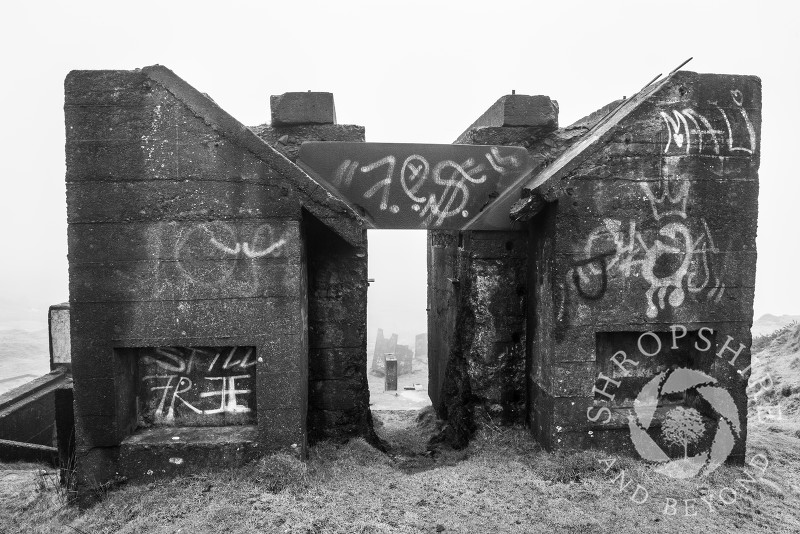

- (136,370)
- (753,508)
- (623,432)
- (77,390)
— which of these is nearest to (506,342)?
(623,432)

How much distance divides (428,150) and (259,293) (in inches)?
86.9

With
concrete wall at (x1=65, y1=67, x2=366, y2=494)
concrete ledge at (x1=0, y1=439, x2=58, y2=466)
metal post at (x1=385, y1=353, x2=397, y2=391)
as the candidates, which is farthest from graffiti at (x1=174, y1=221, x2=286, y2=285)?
metal post at (x1=385, y1=353, x2=397, y2=391)

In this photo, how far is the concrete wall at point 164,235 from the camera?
4.50 meters

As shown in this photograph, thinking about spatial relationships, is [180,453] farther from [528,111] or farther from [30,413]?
[30,413]

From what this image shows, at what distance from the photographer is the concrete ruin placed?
4531 millimetres

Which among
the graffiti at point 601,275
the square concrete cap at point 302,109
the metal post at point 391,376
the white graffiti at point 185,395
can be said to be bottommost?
A: the metal post at point 391,376

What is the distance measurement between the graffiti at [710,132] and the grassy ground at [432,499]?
295cm

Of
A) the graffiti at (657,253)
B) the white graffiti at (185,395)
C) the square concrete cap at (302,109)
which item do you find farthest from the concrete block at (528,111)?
the white graffiti at (185,395)

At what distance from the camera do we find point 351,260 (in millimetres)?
5539

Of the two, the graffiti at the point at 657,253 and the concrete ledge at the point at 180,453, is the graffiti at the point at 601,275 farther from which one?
the concrete ledge at the point at 180,453

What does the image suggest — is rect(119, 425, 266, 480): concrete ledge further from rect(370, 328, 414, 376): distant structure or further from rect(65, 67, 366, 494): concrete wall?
rect(370, 328, 414, 376): distant structure

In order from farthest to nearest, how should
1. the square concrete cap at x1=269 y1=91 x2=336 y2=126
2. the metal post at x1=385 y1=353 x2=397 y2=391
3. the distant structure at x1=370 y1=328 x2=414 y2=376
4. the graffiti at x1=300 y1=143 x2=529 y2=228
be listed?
1. the distant structure at x1=370 y1=328 x2=414 y2=376
2. the metal post at x1=385 y1=353 x2=397 y2=391
3. the square concrete cap at x1=269 y1=91 x2=336 y2=126
4. the graffiti at x1=300 y1=143 x2=529 y2=228

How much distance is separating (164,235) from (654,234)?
4382 mm

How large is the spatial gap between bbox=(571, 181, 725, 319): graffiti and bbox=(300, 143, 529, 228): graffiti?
1.22 m
